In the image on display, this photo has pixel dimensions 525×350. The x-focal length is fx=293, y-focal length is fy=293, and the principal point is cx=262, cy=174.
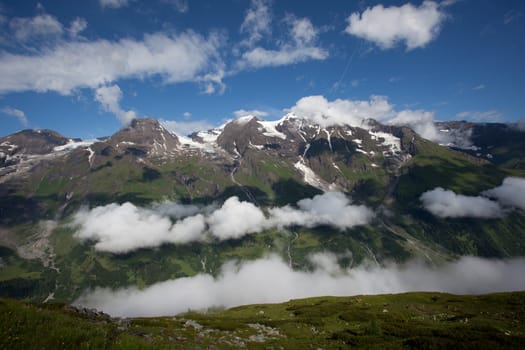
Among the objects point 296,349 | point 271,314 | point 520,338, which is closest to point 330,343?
point 296,349

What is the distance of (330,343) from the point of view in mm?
27734

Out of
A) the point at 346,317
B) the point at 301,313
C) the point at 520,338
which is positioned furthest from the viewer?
the point at 301,313

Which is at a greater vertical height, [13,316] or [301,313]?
[13,316]

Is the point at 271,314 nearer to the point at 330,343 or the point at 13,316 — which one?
the point at 330,343

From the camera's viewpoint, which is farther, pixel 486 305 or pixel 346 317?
pixel 486 305

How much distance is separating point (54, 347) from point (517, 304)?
6948cm

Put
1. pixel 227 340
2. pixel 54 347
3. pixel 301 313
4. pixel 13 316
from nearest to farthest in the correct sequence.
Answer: pixel 54 347 < pixel 13 316 < pixel 227 340 < pixel 301 313

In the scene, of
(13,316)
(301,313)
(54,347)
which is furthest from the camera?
(301,313)

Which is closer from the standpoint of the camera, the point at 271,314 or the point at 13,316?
the point at 13,316

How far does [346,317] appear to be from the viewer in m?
47.8

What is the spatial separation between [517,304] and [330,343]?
46.8 m

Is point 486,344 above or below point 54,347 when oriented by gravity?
below

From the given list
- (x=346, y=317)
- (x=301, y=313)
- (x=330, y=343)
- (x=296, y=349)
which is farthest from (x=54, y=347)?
(x=301, y=313)

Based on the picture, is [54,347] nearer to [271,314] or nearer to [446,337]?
[446,337]
